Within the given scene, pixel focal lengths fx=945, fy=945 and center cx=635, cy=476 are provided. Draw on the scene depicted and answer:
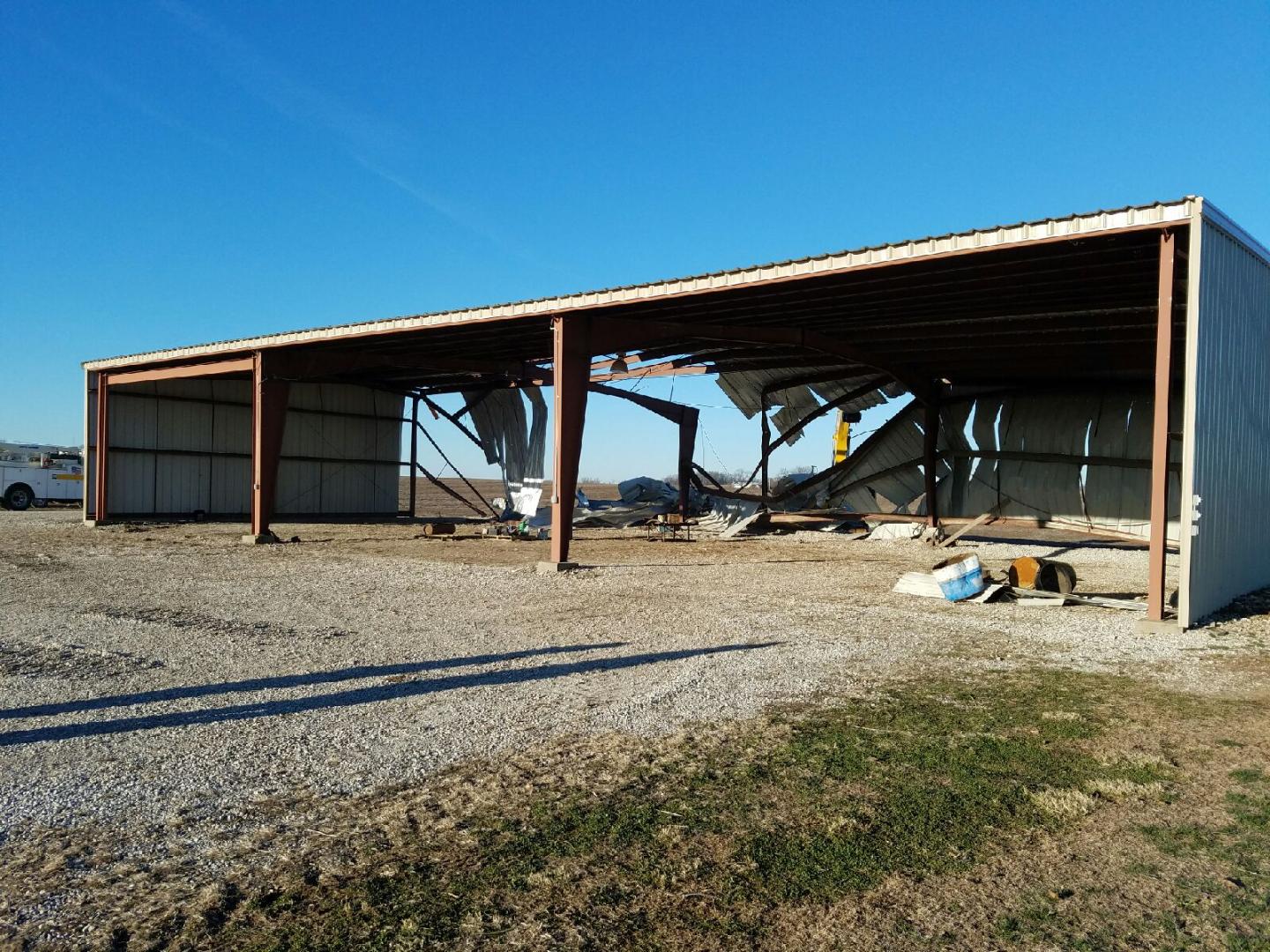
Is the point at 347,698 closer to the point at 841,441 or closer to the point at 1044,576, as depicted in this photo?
the point at 1044,576

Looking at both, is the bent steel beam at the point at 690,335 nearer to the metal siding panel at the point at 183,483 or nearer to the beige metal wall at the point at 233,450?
the beige metal wall at the point at 233,450

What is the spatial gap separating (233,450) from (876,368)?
21.8m

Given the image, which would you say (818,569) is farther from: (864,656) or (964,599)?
(864,656)

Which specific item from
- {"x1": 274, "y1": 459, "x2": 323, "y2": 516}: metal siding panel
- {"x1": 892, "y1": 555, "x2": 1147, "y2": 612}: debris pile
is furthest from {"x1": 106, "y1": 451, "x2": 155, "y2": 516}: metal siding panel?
{"x1": 892, "y1": 555, "x2": 1147, "y2": 612}: debris pile

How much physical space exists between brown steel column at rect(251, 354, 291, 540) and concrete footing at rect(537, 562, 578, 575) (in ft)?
30.0

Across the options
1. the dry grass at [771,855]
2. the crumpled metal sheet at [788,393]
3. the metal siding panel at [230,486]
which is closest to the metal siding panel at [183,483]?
the metal siding panel at [230,486]

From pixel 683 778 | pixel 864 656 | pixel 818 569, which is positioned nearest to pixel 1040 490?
pixel 818 569

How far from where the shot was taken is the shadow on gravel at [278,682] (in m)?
6.77

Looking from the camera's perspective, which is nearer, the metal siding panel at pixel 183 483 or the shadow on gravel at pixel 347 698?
the shadow on gravel at pixel 347 698

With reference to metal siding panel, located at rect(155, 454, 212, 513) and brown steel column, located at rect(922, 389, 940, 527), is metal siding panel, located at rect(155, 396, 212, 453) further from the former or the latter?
brown steel column, located at rect(922, 389, 940, 527)

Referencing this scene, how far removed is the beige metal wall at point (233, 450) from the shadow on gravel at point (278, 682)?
24176 mm

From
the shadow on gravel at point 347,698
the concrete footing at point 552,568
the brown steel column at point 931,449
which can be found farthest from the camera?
the brown steel column at point 931,449

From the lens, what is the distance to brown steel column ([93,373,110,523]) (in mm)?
28109

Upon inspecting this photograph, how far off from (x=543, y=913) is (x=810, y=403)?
26027 mm
